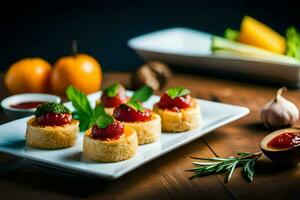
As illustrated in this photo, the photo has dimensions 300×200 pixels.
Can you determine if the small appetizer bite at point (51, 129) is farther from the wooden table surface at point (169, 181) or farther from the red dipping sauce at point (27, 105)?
the red dipping sauce at point (27, 105)

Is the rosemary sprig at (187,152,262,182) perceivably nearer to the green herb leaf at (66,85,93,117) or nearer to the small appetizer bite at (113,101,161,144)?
the small appetizer bite at (113,101,161,144)

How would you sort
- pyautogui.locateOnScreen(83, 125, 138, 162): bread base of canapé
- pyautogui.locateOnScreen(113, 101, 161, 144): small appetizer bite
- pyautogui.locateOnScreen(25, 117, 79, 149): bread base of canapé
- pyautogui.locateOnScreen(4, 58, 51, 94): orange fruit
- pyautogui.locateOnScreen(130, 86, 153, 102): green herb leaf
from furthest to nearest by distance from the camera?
pyautogui.locateOnScreen(4, 58, 51, 94): orange fruit → pyautogui.locateOnScreen(130, 86, 153, 102): green herb leaf → pyautogui.locateOnScreen(113, 101, 161, 144): small appetizer bite → pyautogui.locateOnScreen(25, 117, 79, 149): bread base of canapé → pyautogui.locateOnScreen(83, 125, 138, 162): bread base of canapé

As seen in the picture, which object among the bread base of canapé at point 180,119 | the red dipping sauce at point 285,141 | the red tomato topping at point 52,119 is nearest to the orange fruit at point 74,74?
the bread base of canapé at point 180,119

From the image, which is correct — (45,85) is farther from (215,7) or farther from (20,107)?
(215,7)

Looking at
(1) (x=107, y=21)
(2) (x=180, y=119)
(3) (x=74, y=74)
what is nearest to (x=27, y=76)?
(3) (x=74, y=74)

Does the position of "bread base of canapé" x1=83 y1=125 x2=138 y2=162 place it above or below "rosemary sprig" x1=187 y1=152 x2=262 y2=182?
above

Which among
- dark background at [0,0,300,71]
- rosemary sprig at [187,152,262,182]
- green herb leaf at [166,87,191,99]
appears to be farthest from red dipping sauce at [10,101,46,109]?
dark background at [0,0,300,71]

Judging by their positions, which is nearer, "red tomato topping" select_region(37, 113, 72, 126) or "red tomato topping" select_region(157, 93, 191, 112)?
"red tomato topping" select_region(37, 113, 72, 126)
